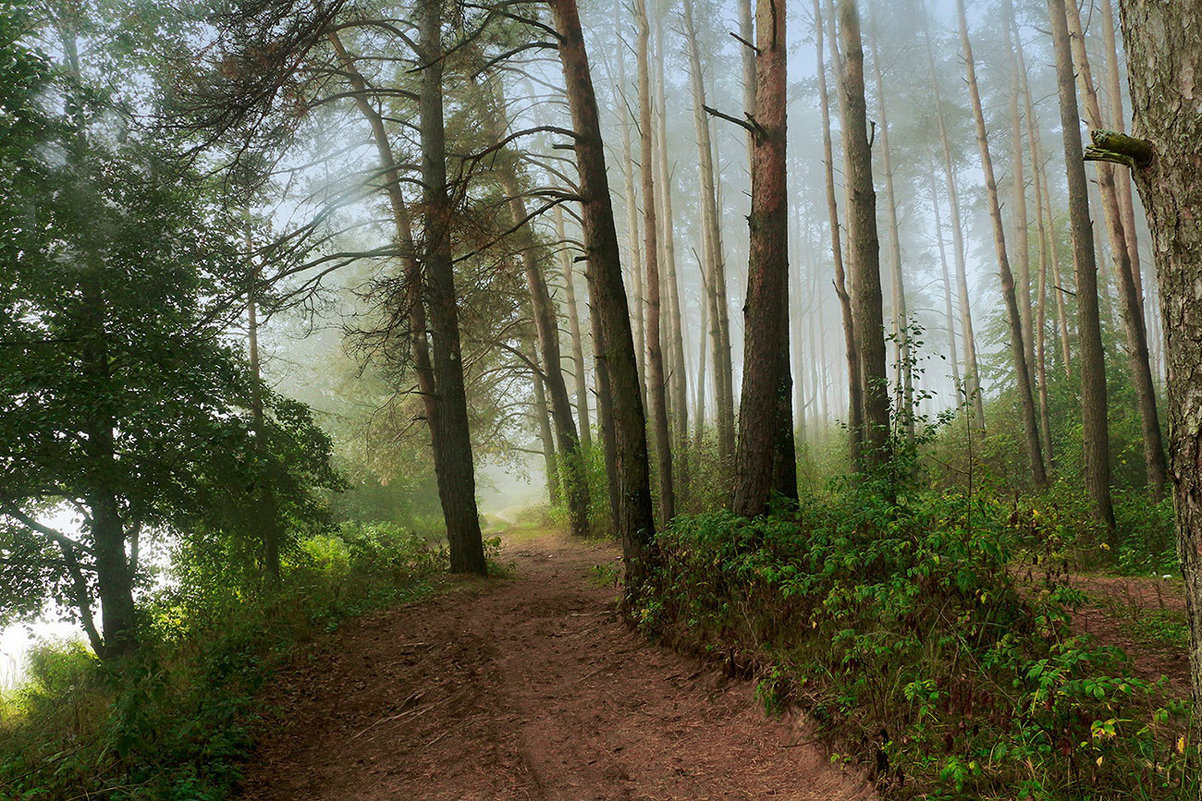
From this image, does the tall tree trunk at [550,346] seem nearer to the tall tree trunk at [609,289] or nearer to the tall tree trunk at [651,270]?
the tall tree trunk at [651,270]

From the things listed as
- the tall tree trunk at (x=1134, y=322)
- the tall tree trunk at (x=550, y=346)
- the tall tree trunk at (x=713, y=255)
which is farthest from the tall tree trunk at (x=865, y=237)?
the tall tree trunk at (x=550, y=346)

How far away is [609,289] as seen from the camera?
Answer: 788 cm

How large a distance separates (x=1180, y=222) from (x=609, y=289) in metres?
5.99

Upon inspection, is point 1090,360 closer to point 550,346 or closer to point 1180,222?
point 1180,222

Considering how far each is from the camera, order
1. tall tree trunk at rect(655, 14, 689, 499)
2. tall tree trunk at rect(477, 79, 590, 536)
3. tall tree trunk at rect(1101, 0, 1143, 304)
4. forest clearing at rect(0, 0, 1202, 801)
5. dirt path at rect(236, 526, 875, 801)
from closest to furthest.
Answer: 1. forest clearing at rect(0, 0, 1202, 801)
2. dirt path at rect(236, 526, 875, 801)
3. tall tree trunk at rect(1101, 0, 1143, 304)
4. tall tree trunk at rect(477, 79, 590, 536)
5. tall tree trunk at rect(655, 14, 689, 499)

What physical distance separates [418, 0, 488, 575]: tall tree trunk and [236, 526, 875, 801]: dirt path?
2.85m

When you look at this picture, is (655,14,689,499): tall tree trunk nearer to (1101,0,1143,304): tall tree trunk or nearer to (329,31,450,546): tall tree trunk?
(329,31,450,546): tall tree trunk

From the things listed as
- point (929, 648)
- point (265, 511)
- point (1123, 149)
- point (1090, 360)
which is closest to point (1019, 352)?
point (1090, 360)

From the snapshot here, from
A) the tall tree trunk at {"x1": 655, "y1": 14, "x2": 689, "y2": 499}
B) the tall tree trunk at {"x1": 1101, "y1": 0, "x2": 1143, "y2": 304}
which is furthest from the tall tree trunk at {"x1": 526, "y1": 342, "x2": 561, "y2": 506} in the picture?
the tall tree trunk at {"x1": 1101, "y1": 0, "x2": 1143, "y2": 304}

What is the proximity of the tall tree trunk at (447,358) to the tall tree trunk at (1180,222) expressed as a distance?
27.9 ft

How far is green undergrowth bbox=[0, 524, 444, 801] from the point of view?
4156mm

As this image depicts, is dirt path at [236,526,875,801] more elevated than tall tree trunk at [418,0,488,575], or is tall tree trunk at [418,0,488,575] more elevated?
tall tree trunk at [418,0,488,575]

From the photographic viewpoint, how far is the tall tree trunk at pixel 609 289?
7.75 metres

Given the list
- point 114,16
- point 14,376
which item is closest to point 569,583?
point 14,376
